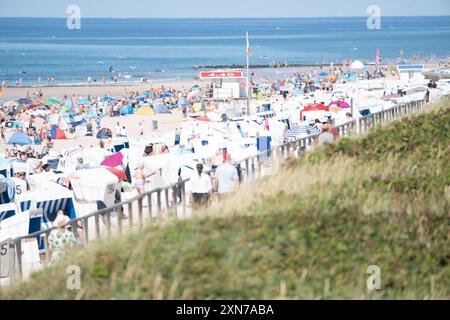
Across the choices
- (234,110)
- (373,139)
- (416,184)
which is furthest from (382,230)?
(234,110)

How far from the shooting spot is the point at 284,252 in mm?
7223

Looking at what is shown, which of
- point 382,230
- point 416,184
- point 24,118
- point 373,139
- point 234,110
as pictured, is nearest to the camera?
point 382,230

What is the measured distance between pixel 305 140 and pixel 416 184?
18.7 ft

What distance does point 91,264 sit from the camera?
712 centimetres

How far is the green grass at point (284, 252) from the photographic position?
6.76 meters

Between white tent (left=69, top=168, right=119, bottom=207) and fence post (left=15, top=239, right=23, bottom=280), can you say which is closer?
fence post (left=15, top=239, right=23, bottom=280)

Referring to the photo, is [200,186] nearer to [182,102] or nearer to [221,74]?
[221,74]

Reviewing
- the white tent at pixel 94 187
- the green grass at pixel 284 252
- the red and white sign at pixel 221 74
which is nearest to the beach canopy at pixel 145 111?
the red and white sign at pixel 221 74

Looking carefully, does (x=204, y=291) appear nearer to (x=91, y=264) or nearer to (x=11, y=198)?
(x=91, y=264)

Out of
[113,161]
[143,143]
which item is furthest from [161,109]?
[113,161]

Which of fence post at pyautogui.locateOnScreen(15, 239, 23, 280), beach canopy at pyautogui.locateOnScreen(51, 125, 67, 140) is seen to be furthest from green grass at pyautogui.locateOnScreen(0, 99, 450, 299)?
beach canopy at pyautogui.locateOnScreen(51, 125, 67, 140)

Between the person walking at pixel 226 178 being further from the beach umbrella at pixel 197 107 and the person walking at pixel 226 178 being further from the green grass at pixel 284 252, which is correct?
the beach umbrella at pixel 197 107

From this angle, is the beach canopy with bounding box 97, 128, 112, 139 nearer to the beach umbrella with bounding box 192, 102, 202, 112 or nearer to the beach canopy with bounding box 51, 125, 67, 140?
the beach canopy with bounding box 51, 125, 67, 140

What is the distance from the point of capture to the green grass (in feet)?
22.2
